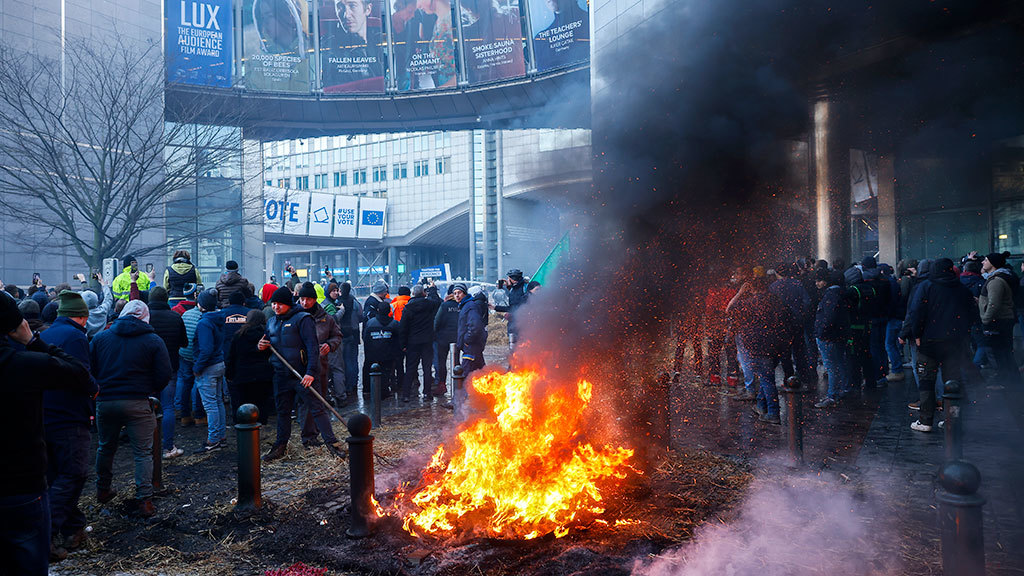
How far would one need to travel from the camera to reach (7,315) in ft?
9.84

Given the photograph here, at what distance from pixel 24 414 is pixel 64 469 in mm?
1523

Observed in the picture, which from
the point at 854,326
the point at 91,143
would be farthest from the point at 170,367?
the point at 91,143

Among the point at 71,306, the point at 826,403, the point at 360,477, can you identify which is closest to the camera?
the point at 360,477

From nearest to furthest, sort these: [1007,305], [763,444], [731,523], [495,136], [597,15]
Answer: [731,523] < [763,444] < [1007,305] < [597,15] < [495,136]

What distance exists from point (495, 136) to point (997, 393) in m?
25.9

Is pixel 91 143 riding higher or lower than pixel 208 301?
higher

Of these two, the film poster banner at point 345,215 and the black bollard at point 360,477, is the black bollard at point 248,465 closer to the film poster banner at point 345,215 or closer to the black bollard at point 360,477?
the black bollard at point 360,477

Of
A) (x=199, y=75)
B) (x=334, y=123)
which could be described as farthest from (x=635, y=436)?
(x=334, y=123)

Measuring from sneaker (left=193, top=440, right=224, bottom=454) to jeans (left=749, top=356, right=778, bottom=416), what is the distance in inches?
258

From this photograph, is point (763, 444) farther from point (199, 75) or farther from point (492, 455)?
point (199, 75)

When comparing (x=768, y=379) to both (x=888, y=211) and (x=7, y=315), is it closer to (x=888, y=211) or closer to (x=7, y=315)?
(x=7, y=315)

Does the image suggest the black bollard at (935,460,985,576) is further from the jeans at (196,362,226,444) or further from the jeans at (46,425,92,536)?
the jeans at (196,362,226,444)

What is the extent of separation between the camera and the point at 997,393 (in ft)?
27.6

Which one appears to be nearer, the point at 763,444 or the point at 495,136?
the point at 763,444
